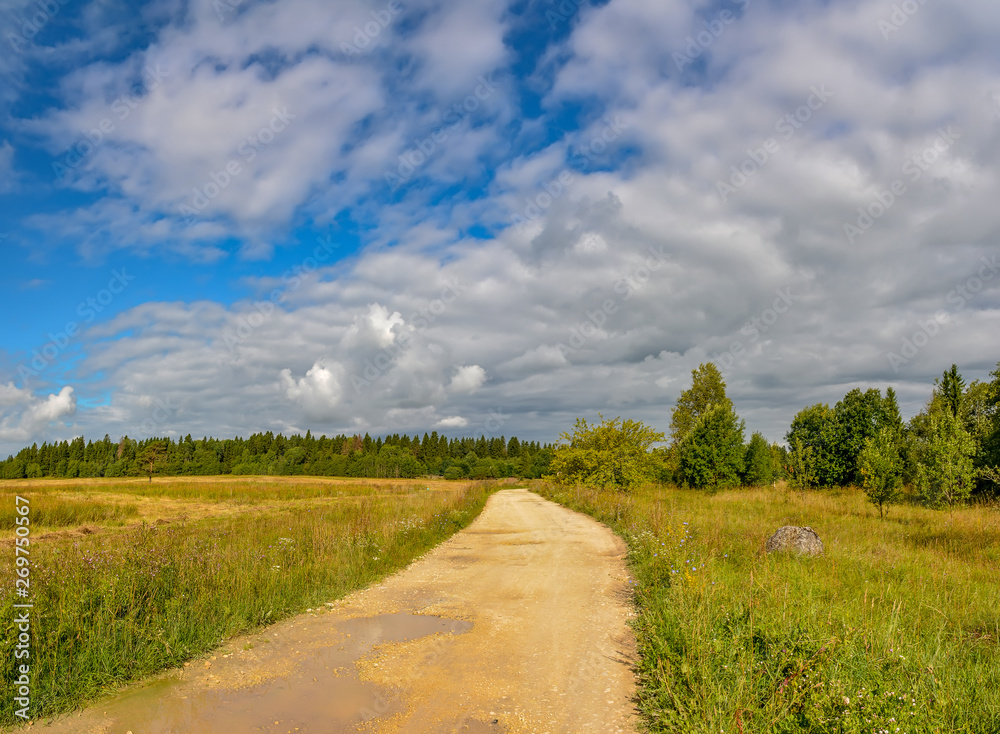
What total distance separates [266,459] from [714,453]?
103m

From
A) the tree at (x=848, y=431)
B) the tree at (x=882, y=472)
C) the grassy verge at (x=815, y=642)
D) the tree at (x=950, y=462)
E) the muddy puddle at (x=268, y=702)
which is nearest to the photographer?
the grassy verge at (x=815, y=642)

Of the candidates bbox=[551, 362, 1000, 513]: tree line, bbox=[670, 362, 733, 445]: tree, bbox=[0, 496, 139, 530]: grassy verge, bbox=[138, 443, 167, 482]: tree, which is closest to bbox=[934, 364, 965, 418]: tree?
bbox=[551, 362, 1000, 513]: tree line

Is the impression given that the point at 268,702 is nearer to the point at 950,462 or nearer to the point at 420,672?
the point at 420,672

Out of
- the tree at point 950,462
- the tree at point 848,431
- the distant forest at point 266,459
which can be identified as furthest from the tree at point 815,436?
the distant forest at point 266,459

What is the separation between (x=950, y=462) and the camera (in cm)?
1630

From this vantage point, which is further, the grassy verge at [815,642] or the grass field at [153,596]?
the grass field at [153,596]

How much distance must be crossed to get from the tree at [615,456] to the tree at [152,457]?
9099 cm

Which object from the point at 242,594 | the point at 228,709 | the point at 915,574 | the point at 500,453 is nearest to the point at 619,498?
the point at 915,574

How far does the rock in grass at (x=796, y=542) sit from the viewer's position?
35.1ft

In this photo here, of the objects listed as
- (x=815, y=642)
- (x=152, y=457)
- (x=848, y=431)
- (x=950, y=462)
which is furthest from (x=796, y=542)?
(x=152, y=457)

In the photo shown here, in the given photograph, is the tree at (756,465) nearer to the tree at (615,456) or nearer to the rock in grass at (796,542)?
the tree at (615,456)

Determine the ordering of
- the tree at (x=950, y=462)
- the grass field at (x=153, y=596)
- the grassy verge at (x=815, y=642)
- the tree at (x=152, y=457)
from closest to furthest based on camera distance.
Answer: the grassy verge at (x=815, y=642) < the grass field at (x=153, y=596) < the tree at (x=950, y=462) < the tree at (x=152, y=457)

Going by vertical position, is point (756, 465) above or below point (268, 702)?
below

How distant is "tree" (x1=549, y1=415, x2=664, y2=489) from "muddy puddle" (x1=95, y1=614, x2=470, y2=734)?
20577mm
